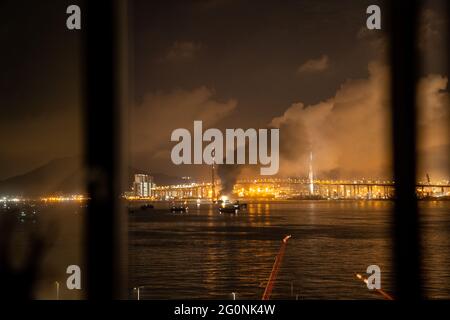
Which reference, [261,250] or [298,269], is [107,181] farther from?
[261,250]

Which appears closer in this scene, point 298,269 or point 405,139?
point 405,139

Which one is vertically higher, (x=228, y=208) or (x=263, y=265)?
(x=263, y=265)

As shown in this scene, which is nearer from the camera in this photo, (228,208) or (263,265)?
(263,265)

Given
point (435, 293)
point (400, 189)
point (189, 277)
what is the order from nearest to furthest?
1. point (400, 189)
2. point (435, 293)
3. point (189, 277)

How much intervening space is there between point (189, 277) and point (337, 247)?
20.7 ft

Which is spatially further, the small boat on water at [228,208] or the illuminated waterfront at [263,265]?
the small boat on water at [228,208]

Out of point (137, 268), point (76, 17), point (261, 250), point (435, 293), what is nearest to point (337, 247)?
point (261, 250)

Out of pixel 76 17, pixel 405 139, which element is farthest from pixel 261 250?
pixel 405 139

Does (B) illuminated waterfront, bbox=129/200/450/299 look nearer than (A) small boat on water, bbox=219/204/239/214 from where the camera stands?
Yes

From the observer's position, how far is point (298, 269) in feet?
37.0

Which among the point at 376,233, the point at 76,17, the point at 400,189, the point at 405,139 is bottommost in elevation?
the point at 376,233
